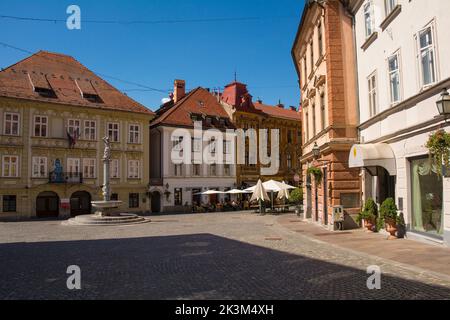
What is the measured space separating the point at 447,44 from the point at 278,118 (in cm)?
4483

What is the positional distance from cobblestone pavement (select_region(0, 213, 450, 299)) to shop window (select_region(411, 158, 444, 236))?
2.95 meters

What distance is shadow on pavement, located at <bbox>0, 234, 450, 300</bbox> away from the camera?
720 cm

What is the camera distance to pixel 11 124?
1315 inches

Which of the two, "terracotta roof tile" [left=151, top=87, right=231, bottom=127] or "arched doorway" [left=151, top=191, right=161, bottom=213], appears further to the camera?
"terracotta roof tile" [left=151, top=87, right=231, bottom=127]

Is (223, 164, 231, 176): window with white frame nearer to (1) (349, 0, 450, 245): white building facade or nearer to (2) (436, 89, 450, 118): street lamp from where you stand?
(1) (349, 0, 450, 245): white building facade

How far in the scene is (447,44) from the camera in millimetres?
10828

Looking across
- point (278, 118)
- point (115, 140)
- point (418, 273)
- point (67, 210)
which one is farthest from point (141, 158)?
point (418, 273)

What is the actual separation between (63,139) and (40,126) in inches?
86.2

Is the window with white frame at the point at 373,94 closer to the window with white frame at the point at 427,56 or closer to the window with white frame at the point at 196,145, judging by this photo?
the window with white frame at the point at 427,56

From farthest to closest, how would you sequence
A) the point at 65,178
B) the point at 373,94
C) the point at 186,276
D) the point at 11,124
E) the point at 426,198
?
1. the point at 65,178
2. the point at 11,124
3. the point at 373,94
4. the point at 426,198
5. the point at 186,276

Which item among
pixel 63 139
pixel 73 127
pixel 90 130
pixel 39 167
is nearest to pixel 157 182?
pixel 90 130

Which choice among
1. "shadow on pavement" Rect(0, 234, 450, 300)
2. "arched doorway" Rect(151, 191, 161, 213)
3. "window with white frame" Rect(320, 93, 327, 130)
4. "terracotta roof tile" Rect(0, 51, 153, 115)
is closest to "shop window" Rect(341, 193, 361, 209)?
"window with white frame" Rect(320, 93, 327, 130)

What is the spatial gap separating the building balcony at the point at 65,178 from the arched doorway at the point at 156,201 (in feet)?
27.5

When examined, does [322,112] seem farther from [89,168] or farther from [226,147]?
[226,147]
